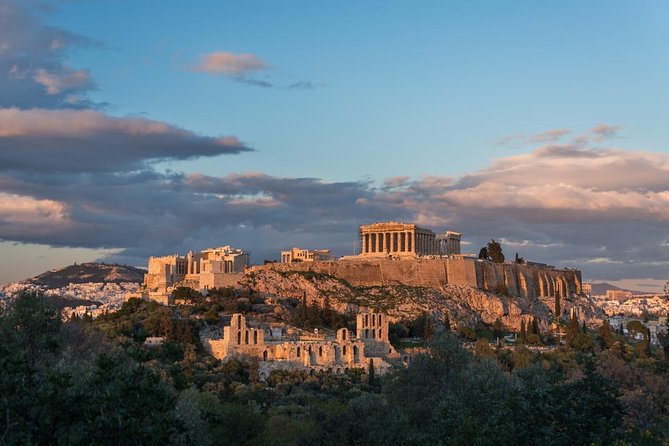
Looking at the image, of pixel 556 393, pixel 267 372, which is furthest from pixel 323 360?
pixel 556 393

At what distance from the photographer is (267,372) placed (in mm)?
50281

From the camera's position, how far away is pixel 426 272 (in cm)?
8300

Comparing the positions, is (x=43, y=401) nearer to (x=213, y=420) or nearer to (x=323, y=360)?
(x=213, y=420)

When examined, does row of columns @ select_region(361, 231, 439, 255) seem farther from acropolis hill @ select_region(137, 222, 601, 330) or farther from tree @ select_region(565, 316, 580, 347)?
tree @ select_region(565, 316, 580, 347)

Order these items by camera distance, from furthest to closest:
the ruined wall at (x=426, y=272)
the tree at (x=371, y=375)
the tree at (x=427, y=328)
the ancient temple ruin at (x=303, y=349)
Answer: the ruined wall at (x=426, y=272), the tree at (x=427, y=328), the ancient temple ruin at (x=303, y=349), the tree at (x=371, y=375)

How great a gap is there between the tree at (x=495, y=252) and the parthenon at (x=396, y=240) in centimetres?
653

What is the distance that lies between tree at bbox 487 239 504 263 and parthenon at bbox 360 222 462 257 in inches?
257

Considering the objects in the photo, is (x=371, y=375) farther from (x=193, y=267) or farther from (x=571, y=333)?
(x=193, y=267)

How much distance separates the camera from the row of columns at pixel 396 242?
90750 millimetres

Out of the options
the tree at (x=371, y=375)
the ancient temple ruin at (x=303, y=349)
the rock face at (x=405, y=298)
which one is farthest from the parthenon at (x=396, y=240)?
A: the tree at (x=371, y=375)

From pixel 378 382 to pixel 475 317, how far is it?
31.8m

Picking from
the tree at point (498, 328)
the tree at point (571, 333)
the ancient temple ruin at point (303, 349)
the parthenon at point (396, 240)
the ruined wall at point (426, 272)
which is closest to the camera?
the ancient temple ruin at point (303, 349)

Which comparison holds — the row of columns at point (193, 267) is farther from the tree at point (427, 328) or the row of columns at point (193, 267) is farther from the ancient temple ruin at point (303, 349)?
the ancient temple ruin at point (303, 349)

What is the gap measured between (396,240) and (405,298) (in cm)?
1572
